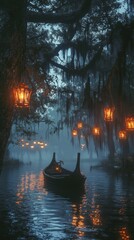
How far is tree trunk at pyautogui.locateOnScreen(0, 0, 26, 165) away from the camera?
7.29 meters

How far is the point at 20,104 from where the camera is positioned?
347 inches

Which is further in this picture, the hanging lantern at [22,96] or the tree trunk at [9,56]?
the hanging lantern at [22,96]

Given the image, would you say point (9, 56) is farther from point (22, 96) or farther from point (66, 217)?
point (66, 217)

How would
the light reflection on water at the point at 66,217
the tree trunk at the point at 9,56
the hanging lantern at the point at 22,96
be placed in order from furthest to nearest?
the light reflection on water at the point at 66,217, the hanging lantern at the point at 22,96, the tree trunk at the point at 9,56

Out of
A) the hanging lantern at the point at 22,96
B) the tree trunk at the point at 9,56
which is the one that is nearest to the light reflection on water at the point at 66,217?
the tree trunk at the point at 9,56

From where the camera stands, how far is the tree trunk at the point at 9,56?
7285 mm

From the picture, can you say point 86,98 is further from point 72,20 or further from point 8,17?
point 8,17

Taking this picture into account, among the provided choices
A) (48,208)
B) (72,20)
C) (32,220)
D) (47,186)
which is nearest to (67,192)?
(47,186)

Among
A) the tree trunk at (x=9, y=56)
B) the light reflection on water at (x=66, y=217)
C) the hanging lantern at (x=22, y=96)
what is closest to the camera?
the tree trunk at (x=9, y=56)

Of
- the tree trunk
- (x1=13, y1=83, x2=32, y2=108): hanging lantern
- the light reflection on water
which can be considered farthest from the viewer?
the light reflection on water

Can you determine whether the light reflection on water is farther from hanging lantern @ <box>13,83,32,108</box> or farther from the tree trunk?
hanging lantern @ <box>13,83,32,108</box>

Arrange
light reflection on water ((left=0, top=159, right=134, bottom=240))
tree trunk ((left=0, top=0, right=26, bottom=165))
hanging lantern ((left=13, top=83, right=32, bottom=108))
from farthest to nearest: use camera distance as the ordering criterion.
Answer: light reflection on water ((left=0, top=159, right=134, bottom=240)) < hanging lantern ((left=13, top=83, right=32, bottom=108)) < tree trunk ((left=0, top=0, right=26, bottom=165))

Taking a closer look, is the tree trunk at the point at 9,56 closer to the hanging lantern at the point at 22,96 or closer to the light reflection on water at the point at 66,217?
the hanging lantern at the point at 22,96

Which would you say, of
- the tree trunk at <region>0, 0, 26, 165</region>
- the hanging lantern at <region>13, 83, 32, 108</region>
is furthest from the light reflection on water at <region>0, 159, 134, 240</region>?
the hanging lantern at <region>13, 83, 32, 108</region>
